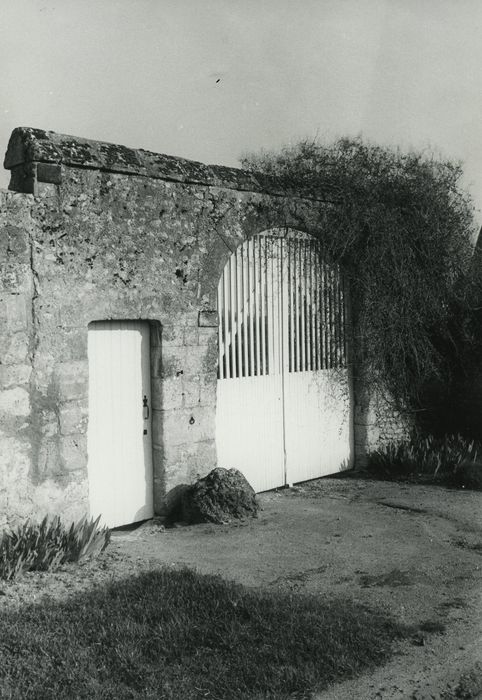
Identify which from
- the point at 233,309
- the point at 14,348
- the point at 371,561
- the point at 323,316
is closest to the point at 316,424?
the point at 323,316

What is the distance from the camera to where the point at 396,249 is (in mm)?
9141

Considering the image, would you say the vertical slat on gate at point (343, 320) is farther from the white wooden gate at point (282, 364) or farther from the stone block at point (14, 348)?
the stone block at point (14, 348)

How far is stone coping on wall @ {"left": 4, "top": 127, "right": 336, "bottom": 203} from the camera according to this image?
618 centimetres

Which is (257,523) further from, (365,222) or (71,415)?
(365,222)

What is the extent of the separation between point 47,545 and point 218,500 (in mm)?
2004

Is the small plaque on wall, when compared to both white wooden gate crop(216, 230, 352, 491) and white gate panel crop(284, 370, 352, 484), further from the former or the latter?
white gate panel crop(284, 370, 352, 484)

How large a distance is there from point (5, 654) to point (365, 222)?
6.77 m

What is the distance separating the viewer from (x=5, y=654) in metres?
3.97

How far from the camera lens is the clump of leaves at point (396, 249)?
8.95m

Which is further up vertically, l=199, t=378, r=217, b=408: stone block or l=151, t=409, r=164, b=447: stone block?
l=199, t=378, r=217, b=408: stone block

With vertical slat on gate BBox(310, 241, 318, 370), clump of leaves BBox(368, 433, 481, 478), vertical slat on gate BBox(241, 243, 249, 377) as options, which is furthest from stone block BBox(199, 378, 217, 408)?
clump of leaves BBox(368, 433, 481, 478)

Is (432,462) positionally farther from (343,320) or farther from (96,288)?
(96,288)

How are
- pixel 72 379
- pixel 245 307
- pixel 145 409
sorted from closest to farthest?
pixel 72 379 → pixel 145 409 → pixel 245 307

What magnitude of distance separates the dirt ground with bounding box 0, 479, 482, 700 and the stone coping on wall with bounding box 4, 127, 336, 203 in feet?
11.9
